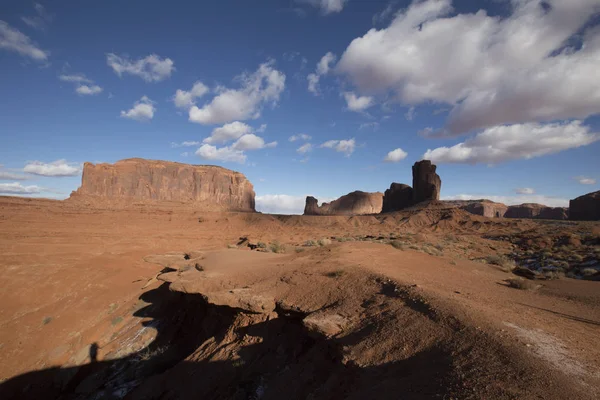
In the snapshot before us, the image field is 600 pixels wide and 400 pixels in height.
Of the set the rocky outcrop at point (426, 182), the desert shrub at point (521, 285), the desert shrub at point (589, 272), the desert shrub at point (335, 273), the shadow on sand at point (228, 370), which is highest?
the rocky outcrop at point (426, 182)

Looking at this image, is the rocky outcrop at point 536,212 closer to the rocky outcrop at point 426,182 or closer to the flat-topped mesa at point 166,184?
the rocky outcrop at point 426,182

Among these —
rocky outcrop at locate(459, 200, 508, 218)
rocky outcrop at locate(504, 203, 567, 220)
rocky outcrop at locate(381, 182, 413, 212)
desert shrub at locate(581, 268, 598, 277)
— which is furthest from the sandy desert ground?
rocky outcrop at locate(504, 203, 567, 220)

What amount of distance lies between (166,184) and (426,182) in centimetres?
6794

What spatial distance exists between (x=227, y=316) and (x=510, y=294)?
25.0 ft

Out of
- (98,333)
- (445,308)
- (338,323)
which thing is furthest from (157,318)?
(445,308)

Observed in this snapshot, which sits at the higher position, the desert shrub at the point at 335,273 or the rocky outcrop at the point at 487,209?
the rocky outcrop at the point at 487,209

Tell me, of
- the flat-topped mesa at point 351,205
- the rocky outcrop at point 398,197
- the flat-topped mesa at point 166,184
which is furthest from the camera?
the flat-topped mesa at point 351,205

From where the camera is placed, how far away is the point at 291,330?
6348 millimetres

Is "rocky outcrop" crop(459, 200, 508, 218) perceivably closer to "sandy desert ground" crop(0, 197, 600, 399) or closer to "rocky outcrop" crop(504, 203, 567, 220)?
"rocky outcrop" crop(504, 203, 567, 220)

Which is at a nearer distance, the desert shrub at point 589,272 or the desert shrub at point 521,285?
the desert shrub at point 521,285

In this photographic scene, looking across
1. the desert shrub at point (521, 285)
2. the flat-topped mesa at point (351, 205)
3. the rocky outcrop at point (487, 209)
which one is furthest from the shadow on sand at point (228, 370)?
the flat-topped mesa at point (351, 205)

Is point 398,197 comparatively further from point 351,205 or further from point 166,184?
point 166,184

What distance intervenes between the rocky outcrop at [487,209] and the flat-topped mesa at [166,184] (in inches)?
2692

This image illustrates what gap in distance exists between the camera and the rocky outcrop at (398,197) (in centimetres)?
6425
